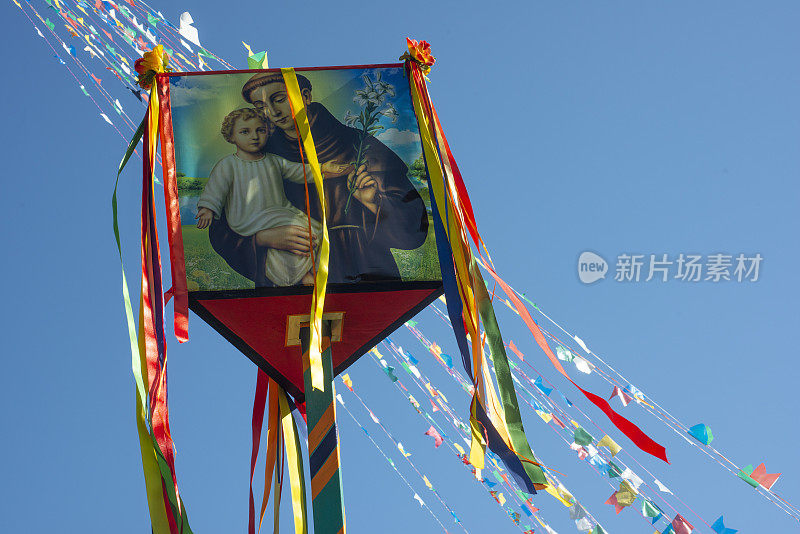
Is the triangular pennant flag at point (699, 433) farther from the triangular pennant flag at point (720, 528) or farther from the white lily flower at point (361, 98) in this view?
the white lily flower at point (361, 98)

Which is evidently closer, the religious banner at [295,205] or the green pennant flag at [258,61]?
the religious banner at [295,205]

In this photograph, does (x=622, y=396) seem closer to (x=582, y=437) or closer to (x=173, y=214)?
(x=582, y=437)

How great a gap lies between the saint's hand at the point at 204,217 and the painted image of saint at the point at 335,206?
28 mm

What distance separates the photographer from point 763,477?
572 cm

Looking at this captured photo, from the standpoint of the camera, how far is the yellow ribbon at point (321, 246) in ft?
17.4

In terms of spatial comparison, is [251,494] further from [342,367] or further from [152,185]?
[152,185]

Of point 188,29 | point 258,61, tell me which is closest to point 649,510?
point 258,61

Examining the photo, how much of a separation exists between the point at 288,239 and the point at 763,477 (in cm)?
324

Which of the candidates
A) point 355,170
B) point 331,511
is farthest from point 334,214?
point 331,511

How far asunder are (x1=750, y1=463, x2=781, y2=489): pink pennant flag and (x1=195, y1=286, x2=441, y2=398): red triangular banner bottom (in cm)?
222

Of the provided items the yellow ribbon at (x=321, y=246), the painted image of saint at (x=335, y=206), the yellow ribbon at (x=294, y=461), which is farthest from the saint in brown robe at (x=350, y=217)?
the yellow ribbon at (x=294, y=461)

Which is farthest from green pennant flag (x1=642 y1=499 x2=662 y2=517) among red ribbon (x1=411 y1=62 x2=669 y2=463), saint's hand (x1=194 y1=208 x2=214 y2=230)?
saint's hand (x1=194 y1=208 x2=214 y2=230)

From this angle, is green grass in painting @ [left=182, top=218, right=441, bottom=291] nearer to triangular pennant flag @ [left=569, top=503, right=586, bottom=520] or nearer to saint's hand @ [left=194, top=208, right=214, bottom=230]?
saint's hand @ [left=194, top=208, right=214, bottom=230]

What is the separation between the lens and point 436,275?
5.96 meters
